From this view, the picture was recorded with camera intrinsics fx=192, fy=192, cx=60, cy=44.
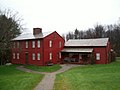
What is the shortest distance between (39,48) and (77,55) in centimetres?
914

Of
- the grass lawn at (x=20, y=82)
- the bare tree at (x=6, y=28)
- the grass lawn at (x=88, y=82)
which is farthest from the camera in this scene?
the bare tree at (x=6, y=28)

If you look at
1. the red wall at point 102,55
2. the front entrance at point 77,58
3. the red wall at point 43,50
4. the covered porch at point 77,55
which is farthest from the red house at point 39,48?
the red wall at point 102,55

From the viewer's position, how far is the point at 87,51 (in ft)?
131

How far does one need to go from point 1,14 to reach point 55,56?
1471 cm

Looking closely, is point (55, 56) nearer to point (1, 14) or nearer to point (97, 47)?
point (97, 47)

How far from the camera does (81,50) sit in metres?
41.6

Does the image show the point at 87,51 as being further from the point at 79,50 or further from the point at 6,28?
the point at 6,28

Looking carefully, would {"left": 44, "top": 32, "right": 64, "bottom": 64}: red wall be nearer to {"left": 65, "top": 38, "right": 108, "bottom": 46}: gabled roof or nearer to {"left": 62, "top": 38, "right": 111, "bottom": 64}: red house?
{"left": 62, "top": 38, "right": 111, "bottom": 64}: red house

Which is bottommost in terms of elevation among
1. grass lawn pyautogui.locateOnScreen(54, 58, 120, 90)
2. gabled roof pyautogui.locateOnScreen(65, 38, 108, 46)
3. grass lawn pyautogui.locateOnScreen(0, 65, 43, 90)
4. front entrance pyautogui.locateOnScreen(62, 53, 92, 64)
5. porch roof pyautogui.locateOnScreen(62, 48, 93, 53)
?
grass lawn pyautogui.locateOnScreen(0, 65, 43, 90)

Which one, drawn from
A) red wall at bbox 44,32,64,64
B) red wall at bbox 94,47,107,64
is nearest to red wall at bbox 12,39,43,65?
red wall at bbox 44,32,64,64

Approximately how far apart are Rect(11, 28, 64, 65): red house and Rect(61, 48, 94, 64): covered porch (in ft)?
5.30

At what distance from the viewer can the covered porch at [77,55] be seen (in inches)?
1582

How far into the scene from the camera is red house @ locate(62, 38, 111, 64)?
130 feet

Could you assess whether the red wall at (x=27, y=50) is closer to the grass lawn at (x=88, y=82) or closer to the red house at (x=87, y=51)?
the red house at (x=87, y=51)
